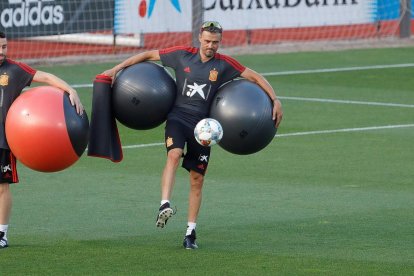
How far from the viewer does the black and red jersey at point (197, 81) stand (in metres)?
12.4

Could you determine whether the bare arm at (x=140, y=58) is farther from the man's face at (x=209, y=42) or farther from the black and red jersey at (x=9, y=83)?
the black and red jersey at (x=9, y=83)

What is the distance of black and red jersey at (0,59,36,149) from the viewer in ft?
39.4

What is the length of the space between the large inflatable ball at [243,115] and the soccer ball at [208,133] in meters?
0.22

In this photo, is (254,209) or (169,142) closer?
(169,142)

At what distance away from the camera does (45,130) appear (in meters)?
11.7

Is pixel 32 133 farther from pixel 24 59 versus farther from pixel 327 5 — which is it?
pixel 327 5

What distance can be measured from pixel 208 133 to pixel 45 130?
1469 millimetres

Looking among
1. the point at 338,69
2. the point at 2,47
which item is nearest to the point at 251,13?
the point at 338,69

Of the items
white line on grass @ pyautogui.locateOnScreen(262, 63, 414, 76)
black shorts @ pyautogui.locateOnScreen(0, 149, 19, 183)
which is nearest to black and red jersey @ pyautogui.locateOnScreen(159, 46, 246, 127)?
black shorts @ pyautogui.locateOnScreen(0, 149, 19, 183)

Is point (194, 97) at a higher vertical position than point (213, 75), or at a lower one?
lower

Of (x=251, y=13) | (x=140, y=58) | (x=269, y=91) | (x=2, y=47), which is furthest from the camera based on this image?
(x=251, y=13)

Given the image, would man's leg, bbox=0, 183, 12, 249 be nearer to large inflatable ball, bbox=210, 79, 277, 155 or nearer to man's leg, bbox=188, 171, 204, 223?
man's leg, bbox=188, 171, 204, 223

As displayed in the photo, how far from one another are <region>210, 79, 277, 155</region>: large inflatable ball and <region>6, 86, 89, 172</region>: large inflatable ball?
1320mm

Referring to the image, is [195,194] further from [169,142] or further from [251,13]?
[251,13]
